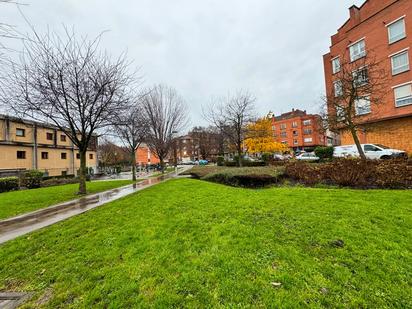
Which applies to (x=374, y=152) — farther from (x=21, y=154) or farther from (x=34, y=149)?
(x=21, y=154)

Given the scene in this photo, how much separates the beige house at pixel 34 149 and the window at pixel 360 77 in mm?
28324

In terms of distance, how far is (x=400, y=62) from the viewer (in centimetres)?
1848

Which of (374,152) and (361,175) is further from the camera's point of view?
(374,152)

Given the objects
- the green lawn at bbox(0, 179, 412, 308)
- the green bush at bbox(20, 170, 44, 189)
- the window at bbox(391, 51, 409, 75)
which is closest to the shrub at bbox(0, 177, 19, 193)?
the green bush at bbox(20, 170, 44, 189)

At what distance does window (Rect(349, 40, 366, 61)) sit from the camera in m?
21.2

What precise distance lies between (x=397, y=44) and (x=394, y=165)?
695 inches

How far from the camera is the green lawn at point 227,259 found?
7.86ft

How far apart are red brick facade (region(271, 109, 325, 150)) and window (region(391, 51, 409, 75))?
143 feet

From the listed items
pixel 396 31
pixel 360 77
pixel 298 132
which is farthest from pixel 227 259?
pixel 298 132

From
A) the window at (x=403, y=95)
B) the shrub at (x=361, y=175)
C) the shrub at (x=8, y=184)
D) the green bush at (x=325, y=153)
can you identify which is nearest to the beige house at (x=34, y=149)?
the shrub at (x=8, y=184)

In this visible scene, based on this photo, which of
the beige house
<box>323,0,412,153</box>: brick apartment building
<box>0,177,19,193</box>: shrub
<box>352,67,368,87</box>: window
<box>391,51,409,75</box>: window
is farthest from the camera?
the beige house

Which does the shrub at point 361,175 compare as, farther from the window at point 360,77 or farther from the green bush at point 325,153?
the green bush at point 325,153

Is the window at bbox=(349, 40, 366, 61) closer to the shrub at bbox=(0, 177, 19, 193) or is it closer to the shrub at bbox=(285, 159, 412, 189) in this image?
the shrub at bbox=(285, 159, 412, 189)

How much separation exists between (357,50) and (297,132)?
4801cm
